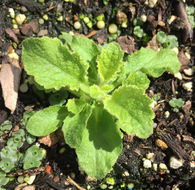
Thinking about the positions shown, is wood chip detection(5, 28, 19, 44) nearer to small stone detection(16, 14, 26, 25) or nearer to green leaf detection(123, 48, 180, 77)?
small stone detection(16, 14, 26, 25)

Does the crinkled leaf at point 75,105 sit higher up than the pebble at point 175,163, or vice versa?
the crinkled leaf at point 75,105

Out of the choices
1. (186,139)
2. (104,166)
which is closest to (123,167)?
(104,166)

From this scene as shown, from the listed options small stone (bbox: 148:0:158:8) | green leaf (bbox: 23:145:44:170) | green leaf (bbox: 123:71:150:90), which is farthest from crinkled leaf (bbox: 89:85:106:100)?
small stone (bbox: 148:0:158:8)

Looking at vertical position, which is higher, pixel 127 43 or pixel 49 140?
pixel 127 43

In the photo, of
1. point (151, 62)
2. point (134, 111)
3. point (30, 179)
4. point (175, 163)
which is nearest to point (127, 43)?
point (151, 62)

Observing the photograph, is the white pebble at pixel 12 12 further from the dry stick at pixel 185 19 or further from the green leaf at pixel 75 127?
the dry stick at pixel 185 19

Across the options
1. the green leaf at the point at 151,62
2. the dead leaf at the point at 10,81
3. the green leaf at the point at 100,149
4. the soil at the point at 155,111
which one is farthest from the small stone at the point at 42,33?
the green leaf at the point at 100,149

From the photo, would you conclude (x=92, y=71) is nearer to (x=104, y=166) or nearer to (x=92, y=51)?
(x=92, y=51)

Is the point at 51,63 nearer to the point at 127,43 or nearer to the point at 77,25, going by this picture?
the point at 77,25
